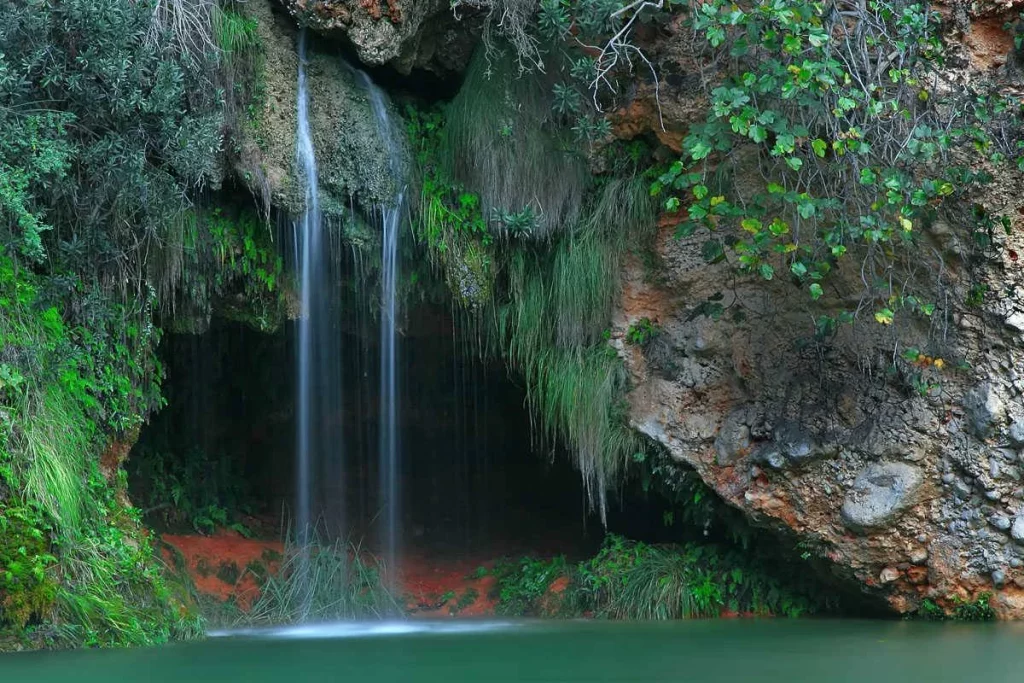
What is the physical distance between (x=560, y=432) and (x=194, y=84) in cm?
347

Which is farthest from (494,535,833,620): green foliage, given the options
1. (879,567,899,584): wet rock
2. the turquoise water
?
(879,567,899,584): wet rock

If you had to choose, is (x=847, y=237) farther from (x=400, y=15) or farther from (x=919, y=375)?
(x=400, y=15)

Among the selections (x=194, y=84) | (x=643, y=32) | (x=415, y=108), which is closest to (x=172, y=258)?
(x=194, y=84)

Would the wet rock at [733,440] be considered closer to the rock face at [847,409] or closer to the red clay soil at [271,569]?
the rock face at [847,409]

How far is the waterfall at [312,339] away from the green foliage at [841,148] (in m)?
2.45

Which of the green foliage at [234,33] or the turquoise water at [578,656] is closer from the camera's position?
the turquoise water at [578,656]

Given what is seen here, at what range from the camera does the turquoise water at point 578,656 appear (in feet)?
18.6

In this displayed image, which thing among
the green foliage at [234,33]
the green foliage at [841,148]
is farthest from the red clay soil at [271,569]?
the green foliage at [234,33]

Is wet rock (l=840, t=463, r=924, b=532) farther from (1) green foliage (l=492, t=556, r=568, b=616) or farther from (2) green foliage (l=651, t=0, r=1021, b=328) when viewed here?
(1) green foliage (l=492, t=556, r=568, b=616)

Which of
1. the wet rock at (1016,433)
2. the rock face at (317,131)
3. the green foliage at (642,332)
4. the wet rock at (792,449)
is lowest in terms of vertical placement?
the wet rock at (792,449)

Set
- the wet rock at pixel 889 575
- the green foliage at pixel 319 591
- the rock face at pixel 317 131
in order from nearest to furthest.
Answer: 1. the wet rock at pixel 889 575
2. the rock face at pixel 317 131
3. the green foliage at pixel 319 591

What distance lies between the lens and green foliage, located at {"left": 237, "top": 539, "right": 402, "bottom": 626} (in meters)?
8.86

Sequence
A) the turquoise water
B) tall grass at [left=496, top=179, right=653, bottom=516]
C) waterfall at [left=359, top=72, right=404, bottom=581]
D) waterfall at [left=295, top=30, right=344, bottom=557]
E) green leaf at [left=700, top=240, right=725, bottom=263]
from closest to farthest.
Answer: the turquoise water, green leaf at [left=700, top=240, right=725, bottom=263], waterfall at [left=295, top=30, right=344, bottom=557], tall grass at [left=496, top=179, right=653, bottom=516], waterfall at [left=359, top=72, right=404, bottom=581]

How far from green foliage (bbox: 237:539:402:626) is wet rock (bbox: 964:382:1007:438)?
14.8 feet
